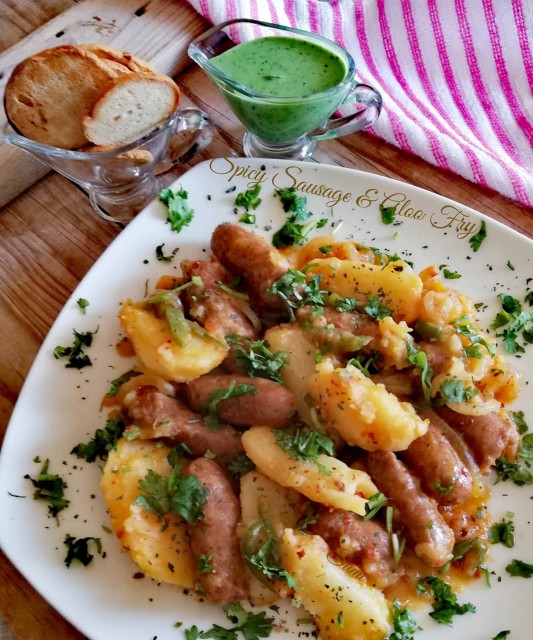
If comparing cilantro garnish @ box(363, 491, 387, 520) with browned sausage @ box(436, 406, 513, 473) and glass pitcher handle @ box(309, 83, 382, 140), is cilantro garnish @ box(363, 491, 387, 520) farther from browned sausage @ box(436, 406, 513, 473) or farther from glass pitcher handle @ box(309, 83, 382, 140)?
glass pitcher handle @ box(309, 83, 382, 140)

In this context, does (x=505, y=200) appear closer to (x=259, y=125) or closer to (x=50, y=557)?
(x=259, y=125)

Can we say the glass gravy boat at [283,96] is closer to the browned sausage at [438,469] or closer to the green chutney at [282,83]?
the green chutney at [282,83]

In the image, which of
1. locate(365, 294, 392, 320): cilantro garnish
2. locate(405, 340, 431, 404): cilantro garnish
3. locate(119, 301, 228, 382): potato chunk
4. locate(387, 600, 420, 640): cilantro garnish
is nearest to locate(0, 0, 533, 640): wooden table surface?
locate(119, 301, 228, 382): potato chunk

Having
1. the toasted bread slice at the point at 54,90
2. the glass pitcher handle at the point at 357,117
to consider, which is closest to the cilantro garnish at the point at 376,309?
the glass pitcher handle at the point at 357,117

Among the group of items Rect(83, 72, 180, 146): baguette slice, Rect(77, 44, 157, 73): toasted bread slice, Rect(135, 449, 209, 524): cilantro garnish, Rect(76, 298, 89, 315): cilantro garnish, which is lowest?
Rect(135, 449, 209, 524): cilantro garnish

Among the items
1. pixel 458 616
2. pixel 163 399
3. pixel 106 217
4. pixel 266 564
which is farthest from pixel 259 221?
pixel 458 616
